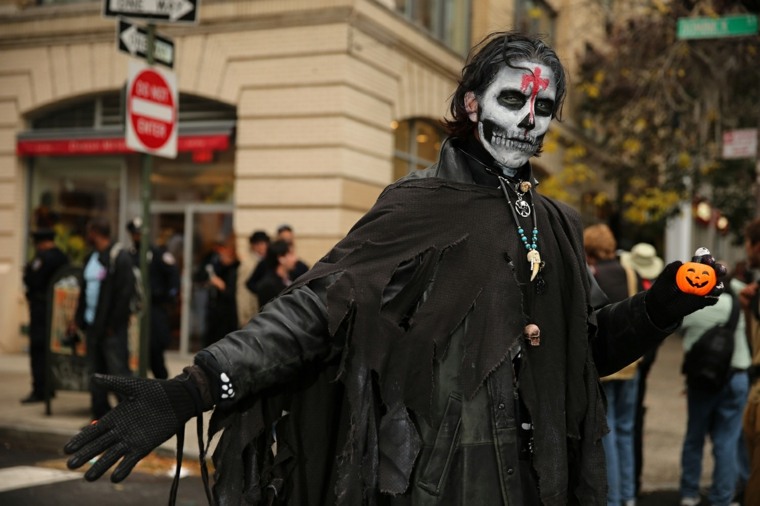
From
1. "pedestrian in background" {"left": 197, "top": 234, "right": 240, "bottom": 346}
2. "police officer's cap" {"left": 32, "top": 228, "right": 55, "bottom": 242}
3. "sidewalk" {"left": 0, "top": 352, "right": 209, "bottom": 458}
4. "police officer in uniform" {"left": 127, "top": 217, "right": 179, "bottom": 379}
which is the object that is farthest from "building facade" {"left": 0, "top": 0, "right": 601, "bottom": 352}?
"police officer in uniform" {"left": 127, "top": 217, "right": 179, "bottom": 379}

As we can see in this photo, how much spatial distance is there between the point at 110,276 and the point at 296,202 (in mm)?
5041

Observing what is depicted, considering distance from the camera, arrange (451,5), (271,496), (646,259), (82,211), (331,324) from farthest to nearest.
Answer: (451,5) → (82,211) → (646,259) → (271,496) → (331,324)

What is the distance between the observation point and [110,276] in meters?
8.45

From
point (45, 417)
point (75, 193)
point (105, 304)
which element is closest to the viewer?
point (105, 304)

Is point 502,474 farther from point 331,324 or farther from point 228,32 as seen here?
point 228,32

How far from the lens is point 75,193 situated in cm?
1553

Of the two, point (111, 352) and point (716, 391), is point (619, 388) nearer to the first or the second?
point (716, 391)

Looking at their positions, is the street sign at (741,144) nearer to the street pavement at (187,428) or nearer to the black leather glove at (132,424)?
the street pavement at (187,428)

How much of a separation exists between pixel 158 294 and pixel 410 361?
25.6 ft

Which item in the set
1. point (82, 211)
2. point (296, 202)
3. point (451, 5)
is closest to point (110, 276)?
point (296, 202)

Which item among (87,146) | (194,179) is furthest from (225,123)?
(87,146)

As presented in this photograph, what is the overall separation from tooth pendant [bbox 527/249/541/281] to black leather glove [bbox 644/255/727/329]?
0.34m

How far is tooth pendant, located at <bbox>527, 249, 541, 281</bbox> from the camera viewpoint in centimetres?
260

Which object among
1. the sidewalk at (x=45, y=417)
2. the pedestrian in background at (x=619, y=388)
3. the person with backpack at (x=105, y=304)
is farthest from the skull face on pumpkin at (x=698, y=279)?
the person with backpack at (x=105, y=304)
